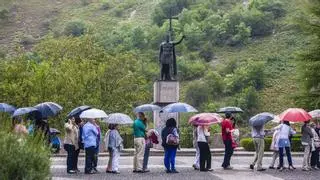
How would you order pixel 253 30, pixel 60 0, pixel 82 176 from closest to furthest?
pixel 82 176 → pixel 253 30 → pixel 60 0

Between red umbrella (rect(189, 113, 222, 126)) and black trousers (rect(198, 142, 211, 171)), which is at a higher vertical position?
red umbrella (rect(189, 113, 222, 126))

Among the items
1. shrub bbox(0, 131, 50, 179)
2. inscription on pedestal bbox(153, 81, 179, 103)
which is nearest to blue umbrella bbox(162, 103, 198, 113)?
inscription on pedestal bbox(153, 81, 179, 103)

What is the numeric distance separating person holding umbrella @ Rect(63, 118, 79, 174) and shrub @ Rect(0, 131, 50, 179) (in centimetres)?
758

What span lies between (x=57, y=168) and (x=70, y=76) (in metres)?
19.5

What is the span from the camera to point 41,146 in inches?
360

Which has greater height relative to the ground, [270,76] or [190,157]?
[270,76]

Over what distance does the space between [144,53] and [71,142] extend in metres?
67.7

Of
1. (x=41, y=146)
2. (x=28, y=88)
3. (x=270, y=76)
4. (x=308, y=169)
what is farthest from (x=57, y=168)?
(x=270, y=76)

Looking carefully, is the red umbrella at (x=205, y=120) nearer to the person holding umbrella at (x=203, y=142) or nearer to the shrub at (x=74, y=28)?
the person holding umbrella at (x=203, y=142)

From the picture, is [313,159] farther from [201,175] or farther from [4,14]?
[4,14]

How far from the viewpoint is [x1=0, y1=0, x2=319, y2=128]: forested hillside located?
1513 inches

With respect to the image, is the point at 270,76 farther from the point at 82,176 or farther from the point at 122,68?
the point at 82,176

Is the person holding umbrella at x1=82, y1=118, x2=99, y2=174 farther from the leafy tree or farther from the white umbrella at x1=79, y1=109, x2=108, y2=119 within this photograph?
the leafy tree

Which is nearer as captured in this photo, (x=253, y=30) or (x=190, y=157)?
(x=190, y=157)
